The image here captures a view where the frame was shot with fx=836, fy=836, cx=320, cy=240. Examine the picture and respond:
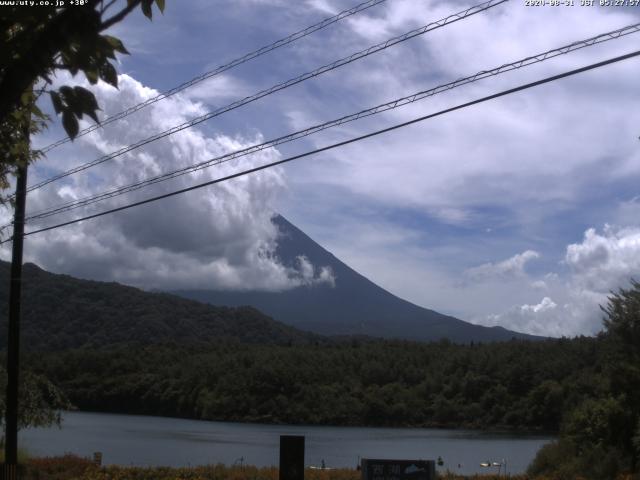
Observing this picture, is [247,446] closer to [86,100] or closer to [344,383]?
[344,383]

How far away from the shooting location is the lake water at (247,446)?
4075cm

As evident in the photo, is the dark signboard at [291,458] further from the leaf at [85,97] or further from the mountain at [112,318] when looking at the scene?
the mountain at [112,318]

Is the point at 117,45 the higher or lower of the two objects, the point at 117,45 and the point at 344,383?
the higher

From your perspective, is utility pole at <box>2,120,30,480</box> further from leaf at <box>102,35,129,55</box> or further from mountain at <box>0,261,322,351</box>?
mountain at <box>0,261,322,351</box>

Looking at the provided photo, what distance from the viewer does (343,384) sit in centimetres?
8956

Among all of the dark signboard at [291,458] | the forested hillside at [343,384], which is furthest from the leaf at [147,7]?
the forested hillside at [343,384]

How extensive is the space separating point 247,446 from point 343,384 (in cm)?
3883

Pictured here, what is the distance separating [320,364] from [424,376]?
39.0 feet

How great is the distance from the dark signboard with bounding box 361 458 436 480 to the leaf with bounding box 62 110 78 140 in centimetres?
857

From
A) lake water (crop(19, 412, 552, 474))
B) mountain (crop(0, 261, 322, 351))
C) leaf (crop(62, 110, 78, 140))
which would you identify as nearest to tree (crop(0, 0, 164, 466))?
leaf (crop(62, 110, 78, 140))

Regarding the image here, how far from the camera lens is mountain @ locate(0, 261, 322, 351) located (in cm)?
8312

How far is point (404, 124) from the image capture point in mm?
11453

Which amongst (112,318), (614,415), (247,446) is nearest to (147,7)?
(614,415)

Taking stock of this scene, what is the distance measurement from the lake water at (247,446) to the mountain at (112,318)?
9998 millimetres
